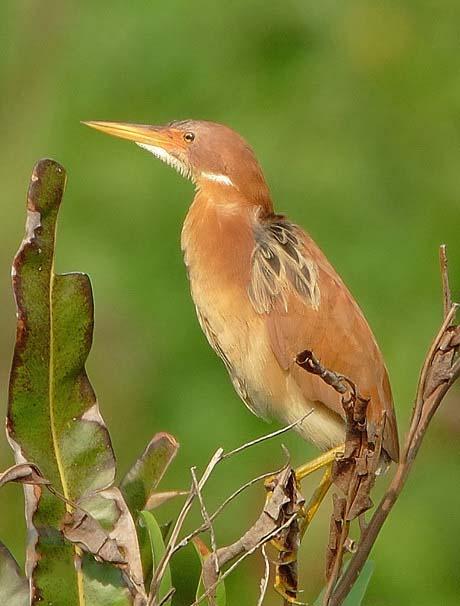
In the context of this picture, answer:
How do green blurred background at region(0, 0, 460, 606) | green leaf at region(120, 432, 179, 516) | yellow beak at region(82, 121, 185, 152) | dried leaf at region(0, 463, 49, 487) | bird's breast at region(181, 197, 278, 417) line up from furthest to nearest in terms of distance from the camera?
green blurred background at region(0, 0, 460, 606) < yellow beak at region(82, 121, 185, 152) < bird's breast at region(181, 197, 278, 417) < green leaf at region(120, 432, 179, 516) < dried leaf at region(0, 463, 49, 487)

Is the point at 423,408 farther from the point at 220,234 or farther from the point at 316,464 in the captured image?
the point at 220,234

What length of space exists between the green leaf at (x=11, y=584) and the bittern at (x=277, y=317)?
0.70 m

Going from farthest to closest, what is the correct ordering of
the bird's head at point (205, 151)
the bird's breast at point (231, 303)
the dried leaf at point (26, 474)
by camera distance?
the bird's head at point (205, 151) < the bird's breast at point (231, 303) < the dried leaf at point (26, 474)

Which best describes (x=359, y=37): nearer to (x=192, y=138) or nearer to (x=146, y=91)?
(x=146, y=91)

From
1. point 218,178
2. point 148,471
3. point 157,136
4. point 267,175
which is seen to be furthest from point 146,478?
point 267,175

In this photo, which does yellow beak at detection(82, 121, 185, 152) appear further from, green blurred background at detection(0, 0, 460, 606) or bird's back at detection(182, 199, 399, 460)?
green blurred background at detection(0, 0, 460, 606)

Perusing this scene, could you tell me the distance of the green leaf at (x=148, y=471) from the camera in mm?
1482

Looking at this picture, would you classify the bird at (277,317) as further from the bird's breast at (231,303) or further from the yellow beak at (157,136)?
the yellow beak at (157,136)

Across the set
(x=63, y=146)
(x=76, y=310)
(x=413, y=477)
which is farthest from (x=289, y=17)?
(x=76, y=310)

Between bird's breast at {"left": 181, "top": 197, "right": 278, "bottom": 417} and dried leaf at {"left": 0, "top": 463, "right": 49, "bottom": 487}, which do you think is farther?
bird's breast at {"left": 181, "top": 197, "right": 278, "bottom": 417}

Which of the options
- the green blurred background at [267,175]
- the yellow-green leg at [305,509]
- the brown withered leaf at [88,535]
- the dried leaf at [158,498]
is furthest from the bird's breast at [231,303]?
the green blurred background at [267,175]

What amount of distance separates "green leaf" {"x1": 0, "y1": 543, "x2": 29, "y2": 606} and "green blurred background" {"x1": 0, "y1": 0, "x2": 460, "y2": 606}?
5.15 ft

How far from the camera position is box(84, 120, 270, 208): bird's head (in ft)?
7.26

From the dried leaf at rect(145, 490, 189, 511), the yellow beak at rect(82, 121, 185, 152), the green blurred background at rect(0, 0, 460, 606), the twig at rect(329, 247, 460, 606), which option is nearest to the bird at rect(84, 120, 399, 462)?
Result: the yellow beak at rect(82, 121, 185, 152)
